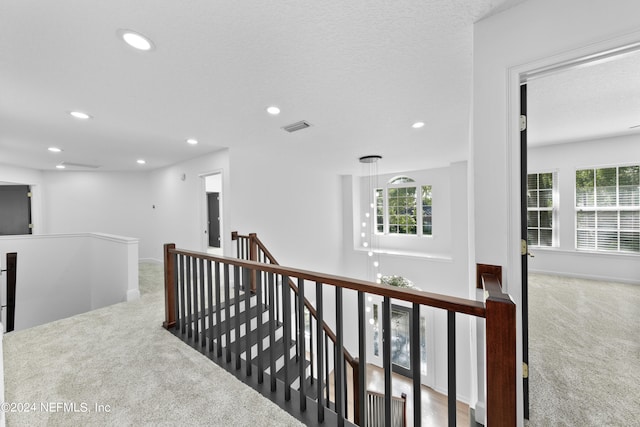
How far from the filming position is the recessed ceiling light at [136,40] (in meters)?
1.52

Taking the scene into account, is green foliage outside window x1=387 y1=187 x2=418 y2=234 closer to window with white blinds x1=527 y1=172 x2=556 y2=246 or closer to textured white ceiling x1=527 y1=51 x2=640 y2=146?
window with white blinds x1=527 y1=172 x2=556 y2=246

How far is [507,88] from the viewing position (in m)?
1.35

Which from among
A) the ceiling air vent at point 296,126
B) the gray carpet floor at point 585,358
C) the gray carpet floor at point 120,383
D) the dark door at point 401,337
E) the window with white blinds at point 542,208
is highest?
the ceiling air vent at point 296,126

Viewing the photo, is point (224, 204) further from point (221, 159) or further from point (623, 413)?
point (623, 413)

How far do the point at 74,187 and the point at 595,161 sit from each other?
10946 millimetres

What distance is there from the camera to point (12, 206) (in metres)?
5.76

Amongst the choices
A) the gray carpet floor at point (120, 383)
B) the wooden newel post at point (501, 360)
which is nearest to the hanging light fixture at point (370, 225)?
the gray carpet floor at point (120, 383)

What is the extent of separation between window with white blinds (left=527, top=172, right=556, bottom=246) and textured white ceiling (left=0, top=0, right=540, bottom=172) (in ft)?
7.33

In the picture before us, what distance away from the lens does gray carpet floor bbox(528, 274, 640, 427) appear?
1.44m

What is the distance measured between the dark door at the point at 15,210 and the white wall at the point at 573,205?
10886 mm

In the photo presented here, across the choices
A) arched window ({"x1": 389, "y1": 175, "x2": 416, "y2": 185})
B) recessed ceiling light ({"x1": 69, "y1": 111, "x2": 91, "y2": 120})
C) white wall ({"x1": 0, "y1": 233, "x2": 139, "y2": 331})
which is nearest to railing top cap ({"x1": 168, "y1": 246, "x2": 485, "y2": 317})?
recessed ceiling light ({"x1": 69, "y1": 111, "x2": 91, "y2": 120})

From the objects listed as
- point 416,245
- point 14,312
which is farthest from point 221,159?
point 416,245

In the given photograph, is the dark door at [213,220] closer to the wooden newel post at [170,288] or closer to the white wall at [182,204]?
the white wall at [182,204]

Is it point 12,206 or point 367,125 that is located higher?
point 367,125
